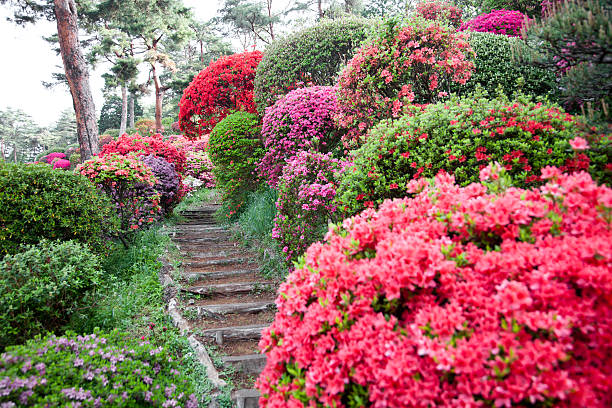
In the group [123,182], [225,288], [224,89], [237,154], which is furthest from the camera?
[224,89]

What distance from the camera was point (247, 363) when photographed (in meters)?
3.42

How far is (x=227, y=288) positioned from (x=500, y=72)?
16.4 ft

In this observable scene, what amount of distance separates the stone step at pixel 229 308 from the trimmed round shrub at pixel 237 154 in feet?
12.0

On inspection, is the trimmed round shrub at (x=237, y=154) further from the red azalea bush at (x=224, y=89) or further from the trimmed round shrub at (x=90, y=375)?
Answer: the trimmed round shrub at (x=90, y=375)

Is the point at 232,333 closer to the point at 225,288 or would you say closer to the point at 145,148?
the point at 225,288

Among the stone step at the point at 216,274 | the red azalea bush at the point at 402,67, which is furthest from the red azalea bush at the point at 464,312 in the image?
the stone step at the point at 216,274

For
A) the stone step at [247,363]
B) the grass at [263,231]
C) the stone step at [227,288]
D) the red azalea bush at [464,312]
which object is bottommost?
the stone step at [247,363]

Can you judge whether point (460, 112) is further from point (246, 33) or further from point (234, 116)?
point (246, 33)

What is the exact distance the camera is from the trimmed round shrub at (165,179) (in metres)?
7.46

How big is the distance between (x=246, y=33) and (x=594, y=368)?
3072 cm

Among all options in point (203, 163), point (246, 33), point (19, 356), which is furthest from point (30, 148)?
point (19, 356)

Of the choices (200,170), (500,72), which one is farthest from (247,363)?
(200,170)

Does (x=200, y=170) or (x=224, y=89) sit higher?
(x=224, y=89)

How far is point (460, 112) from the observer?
10.2ft
